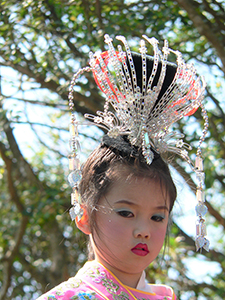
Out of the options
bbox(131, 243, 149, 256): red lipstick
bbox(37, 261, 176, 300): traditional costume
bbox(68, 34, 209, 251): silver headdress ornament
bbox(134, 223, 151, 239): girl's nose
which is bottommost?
bbox(37, 261, 176, 300): traditional costume

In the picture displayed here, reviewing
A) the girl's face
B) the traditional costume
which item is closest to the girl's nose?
the girl's face

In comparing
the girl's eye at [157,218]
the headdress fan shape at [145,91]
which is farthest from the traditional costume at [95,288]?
the headdress fan shape at [145,91]

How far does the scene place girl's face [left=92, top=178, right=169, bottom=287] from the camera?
1.25 metres

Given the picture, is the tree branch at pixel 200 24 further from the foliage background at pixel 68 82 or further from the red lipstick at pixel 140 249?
the red lipstick at pixel 140 249

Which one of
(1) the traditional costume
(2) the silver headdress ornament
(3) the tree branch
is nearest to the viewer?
(1) the traditional costume

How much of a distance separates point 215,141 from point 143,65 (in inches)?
63.7

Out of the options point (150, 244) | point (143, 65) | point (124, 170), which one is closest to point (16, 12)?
point (143, 65)

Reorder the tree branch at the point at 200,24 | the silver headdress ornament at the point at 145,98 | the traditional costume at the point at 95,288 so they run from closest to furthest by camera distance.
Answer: the traditional costume at the point at 95,288 → the silver headdress ornament at the point at 145,98 → the tree branch at the point at 200,24

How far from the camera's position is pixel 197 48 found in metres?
2.99

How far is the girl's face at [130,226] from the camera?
1246 millimetres

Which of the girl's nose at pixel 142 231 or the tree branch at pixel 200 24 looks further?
the tree branch at pixel 200 24

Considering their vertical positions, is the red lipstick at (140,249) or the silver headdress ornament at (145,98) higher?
the silver headdress ornament at (145,98)

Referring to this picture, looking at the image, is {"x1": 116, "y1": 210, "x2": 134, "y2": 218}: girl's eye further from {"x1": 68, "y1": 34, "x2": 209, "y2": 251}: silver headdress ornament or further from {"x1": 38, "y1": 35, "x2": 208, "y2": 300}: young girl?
{"x1": 68, "y1": 34, "x2": 209, "y2": 251}: silver headdress ornament

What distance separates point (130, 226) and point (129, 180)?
0.14 meters
